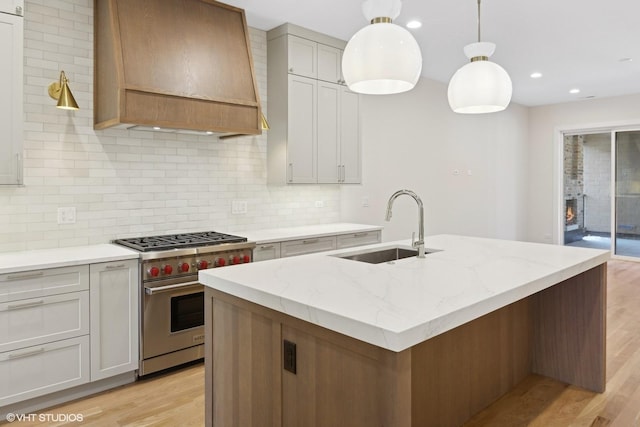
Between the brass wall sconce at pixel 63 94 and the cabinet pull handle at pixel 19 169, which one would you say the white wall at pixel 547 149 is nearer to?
the brass wall sconce at pixel 63 94

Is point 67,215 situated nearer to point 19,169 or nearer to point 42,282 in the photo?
point 19,169

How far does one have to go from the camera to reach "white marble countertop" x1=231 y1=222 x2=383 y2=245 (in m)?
3.85

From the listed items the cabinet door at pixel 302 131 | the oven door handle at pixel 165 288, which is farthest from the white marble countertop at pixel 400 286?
the cabinet door at pixel 302 131

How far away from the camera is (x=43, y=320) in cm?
272

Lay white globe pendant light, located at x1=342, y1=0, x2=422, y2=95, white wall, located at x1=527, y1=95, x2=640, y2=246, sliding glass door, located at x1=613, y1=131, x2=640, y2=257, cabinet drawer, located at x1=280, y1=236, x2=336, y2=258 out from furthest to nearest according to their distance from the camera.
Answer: white wall, located at x1=527, y1=95, x2=640, y2=246 → sliding glass door, located at x1=613, y1=131, x2=640, y2=257 → cabinet drawer, located at x1=280, y1=236, x2=336, y2=258 → white globe pendant light, located at x1=342, y1=0, x2=422, y2=95

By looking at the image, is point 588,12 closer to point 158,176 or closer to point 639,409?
point 639,409

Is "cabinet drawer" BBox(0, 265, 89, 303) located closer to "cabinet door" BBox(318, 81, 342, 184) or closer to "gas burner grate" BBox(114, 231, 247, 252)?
"gas burner grate" BBox(114, 231, 247, 252)

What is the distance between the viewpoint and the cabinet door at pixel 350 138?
470 cm

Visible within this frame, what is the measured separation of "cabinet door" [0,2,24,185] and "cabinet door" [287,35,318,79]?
7.02 ft

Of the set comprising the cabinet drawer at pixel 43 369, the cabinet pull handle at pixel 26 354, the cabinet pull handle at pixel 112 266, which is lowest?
the cabinet drawer at pixel 43 369

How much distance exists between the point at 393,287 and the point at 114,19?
106 inches

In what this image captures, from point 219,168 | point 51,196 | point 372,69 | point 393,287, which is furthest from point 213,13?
point 393,287

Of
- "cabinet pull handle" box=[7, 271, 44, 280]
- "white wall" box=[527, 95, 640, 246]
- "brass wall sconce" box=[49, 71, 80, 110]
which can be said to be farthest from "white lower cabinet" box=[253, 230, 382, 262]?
"white wall" box=[527, 95, 640, 246]

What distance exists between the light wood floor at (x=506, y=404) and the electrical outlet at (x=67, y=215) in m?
1.23
